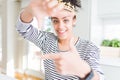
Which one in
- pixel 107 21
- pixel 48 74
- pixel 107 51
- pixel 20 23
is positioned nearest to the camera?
pixel 20 23

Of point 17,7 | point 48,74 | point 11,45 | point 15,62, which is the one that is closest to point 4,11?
point 17,7

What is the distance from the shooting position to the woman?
1.11 feet

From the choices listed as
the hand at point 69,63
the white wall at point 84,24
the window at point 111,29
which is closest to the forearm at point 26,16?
the hand at point 69,63

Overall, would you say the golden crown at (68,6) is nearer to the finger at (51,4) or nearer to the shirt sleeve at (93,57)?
the finger at (51,4)

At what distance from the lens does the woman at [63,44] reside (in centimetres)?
34

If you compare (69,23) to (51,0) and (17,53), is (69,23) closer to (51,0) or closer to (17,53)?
(51,0)

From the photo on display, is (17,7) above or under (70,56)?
above

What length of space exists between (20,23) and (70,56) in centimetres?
19

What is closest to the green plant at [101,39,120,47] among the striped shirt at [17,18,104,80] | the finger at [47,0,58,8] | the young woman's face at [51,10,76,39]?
the striped shirt at [17,18,104,80]

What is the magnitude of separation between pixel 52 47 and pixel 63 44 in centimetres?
9

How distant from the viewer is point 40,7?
34 cm

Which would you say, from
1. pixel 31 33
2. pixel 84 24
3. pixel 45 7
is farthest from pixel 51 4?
pixel 84 24

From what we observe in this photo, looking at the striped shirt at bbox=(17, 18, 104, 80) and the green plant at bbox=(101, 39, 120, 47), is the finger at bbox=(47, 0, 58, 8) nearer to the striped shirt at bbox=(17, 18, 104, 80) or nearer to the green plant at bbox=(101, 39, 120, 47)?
the striped shirt at bbox=(17, 18, 104, 80)

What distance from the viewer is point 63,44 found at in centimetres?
47
